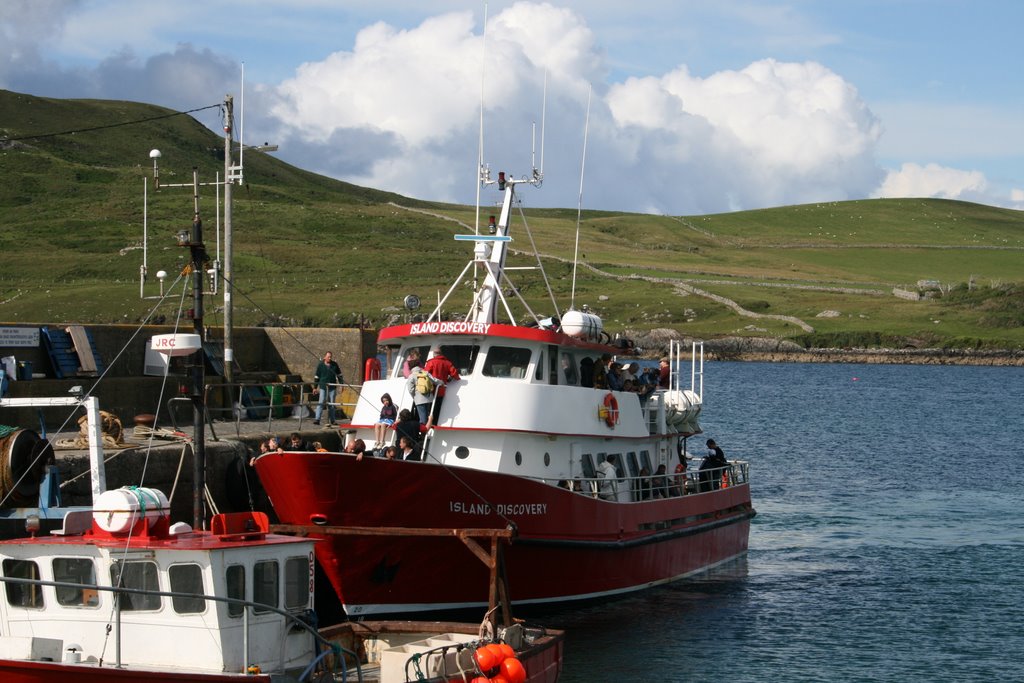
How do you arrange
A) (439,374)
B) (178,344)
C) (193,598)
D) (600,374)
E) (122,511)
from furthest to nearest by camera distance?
(600,374) < (439,374) < (178,344) < (122,511) < (193,598)

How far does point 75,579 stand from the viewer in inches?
528

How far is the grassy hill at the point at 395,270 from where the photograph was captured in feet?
400

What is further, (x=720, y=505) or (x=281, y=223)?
(x=281, y=223)

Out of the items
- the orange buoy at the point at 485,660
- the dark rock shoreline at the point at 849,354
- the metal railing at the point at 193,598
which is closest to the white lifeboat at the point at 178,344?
the metal railing at the point at 193,598

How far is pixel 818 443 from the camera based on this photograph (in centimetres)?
5478

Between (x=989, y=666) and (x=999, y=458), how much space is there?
3155 cm

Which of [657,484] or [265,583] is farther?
[657,484]

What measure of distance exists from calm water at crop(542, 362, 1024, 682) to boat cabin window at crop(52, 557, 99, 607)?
27.1 ft

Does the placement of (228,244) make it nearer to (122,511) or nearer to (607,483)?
(607,483)

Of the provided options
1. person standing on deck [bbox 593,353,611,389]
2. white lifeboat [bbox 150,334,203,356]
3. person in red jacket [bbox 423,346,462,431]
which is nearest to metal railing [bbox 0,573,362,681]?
white lifeboat [bbox 150,334,203,356]

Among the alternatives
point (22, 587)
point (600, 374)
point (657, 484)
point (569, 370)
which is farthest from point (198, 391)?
point (657, 484)

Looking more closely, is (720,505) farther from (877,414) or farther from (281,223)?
(281,223)

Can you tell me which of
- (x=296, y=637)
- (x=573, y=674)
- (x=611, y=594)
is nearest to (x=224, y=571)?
(x=296, y=637)

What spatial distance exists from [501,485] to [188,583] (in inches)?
293
